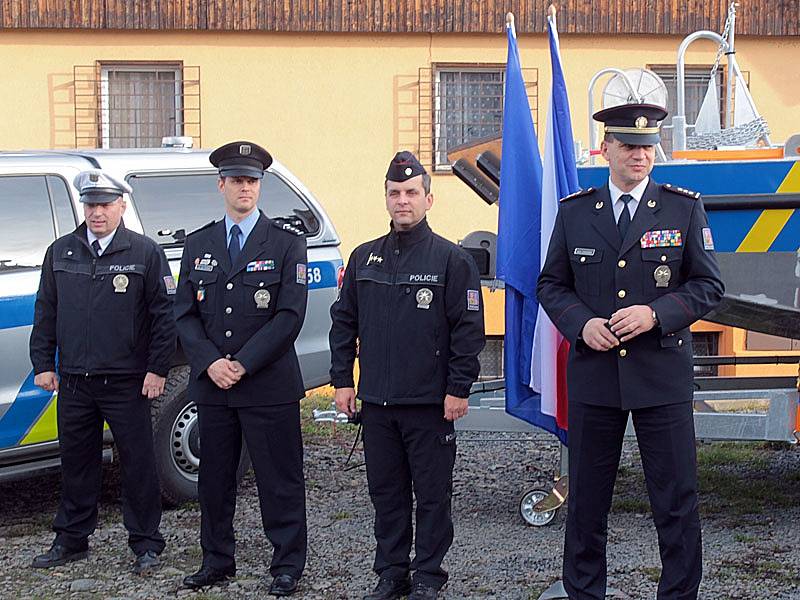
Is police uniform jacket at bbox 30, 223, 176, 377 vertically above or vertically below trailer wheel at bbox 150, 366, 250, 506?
above

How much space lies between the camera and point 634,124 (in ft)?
14.7

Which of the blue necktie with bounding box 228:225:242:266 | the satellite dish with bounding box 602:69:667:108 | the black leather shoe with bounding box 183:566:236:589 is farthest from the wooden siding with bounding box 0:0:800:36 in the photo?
the black leather shoe with bounding box 183:566:236:589

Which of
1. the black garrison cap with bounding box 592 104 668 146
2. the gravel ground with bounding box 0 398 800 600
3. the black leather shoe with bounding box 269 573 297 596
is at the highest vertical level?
the black garrison cap with bounding box 592 104 668 146

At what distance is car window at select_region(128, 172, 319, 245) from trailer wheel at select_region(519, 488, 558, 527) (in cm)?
192

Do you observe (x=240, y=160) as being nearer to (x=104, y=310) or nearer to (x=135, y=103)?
(x=104, y=310)

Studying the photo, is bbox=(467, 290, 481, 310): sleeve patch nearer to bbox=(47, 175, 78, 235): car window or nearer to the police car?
the police car

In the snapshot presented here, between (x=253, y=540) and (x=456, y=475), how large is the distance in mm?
1881

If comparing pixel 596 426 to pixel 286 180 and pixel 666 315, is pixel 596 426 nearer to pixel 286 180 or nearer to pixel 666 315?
pixel 666 315

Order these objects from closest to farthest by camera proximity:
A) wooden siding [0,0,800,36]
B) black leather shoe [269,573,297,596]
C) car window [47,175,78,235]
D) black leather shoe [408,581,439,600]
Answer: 1. black leather shoe [408,581,439,600]
2. black leather shoe [269,573,297,596]
3. car window [47,175,78,235]
4. wooden siding [0,0,800,36]

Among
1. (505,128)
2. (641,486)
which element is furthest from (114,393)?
(641,486)

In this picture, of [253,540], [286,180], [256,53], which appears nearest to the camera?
[253,540]

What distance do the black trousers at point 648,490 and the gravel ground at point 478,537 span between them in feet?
1.99

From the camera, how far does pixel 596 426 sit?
4.58 metres

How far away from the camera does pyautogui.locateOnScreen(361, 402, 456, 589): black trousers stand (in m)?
5.02
